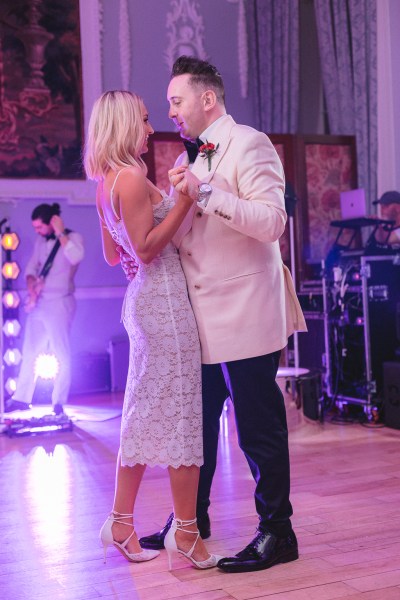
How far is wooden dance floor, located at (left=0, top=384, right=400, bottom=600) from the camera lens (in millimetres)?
2301

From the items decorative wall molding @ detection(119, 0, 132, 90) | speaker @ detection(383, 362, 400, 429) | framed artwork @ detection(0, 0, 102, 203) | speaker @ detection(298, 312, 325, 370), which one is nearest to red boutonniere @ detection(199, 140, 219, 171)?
speaker @ detection(383, 362, 400, 429)

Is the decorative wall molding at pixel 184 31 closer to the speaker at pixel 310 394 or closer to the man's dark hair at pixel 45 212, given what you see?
the man's dark hair at pixel 45 212

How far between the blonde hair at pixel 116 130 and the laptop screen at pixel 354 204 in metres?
3.85

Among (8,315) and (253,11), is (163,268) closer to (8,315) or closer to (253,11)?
(8,315)

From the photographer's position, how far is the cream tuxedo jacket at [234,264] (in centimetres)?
241

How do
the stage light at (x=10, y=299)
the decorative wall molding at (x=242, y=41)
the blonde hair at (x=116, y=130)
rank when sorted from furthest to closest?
the decorative wall molding at (x=242, y=41), the stage light at (x=10, y=299), the blonde hair at (x=116, y=130)

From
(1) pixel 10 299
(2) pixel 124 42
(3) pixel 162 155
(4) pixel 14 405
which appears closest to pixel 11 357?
(1) pixel 10 299

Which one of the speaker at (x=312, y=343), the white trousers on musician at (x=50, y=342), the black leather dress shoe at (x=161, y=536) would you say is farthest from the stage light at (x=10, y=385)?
the black leather dress shoe at (x=161, y=536)

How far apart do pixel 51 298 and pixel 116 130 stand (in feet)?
12.5

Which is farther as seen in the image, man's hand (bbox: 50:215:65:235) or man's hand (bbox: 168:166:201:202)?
man's hand (bbox: 50:215:65:235)

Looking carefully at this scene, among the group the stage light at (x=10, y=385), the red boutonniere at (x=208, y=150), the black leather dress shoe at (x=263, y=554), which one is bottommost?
the black leather dress shoe at (x=263, y=554)

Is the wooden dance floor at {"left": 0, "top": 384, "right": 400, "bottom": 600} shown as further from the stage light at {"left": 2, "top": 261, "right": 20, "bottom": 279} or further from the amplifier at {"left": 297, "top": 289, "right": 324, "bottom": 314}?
the stage light at {"left": 2, "top": 261, "right": 20, "bottom": 279}

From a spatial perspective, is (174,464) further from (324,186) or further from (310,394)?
(324,186)

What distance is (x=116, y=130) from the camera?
2391 mm
